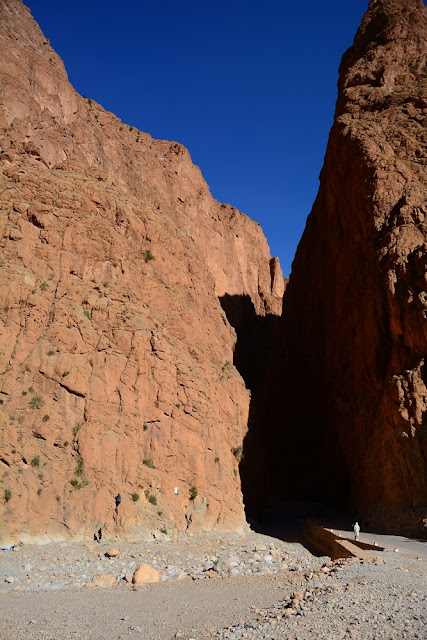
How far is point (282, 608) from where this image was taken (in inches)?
460

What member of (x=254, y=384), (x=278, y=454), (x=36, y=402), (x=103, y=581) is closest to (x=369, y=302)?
(x=278, y=454)

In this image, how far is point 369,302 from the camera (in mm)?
34969

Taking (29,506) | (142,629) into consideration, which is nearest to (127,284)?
(29,506)

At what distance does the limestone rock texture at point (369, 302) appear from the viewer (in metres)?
29.1

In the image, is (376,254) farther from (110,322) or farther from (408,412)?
(110,322)

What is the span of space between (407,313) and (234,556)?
17846mm

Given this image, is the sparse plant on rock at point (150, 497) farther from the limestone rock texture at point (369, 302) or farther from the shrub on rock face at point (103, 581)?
the limestone rock texture at point (369, 302)

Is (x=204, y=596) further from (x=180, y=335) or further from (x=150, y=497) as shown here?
(x=180, y=335)

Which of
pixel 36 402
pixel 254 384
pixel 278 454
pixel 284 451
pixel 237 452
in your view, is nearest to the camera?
pixel 36 402

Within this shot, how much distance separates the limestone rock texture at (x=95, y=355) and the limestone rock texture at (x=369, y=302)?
8.86 metres

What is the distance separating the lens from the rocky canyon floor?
9.85 meters

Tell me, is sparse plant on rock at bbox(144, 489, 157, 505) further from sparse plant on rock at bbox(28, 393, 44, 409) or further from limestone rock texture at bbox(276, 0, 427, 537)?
limestone rock texture at bbox(276, 0, 427, 537)

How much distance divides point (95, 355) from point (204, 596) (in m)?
13.6

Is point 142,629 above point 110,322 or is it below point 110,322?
below
